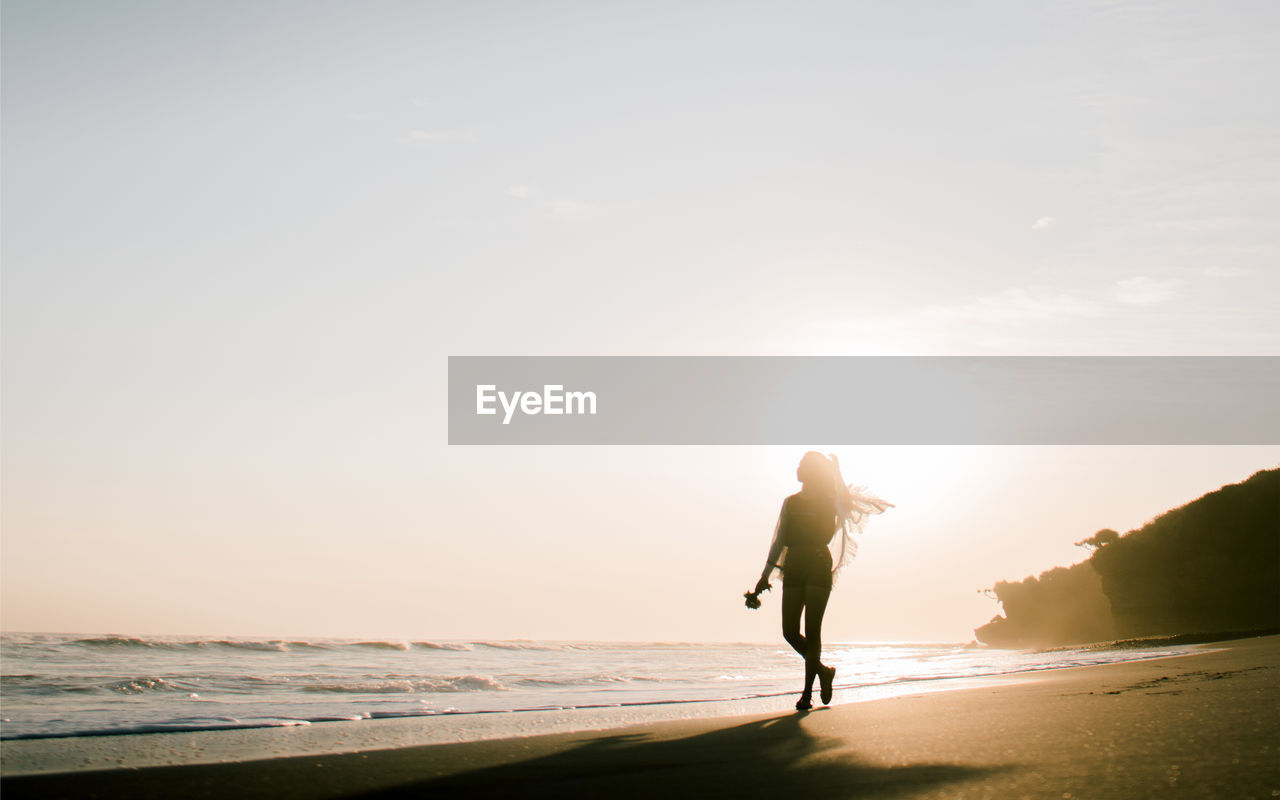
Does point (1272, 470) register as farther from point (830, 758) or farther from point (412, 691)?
point (830, 758)

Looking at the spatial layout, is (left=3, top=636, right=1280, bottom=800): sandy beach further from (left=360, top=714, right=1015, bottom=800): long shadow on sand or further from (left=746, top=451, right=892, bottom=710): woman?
(left=746, top=451, right=892, bottom=710): woman

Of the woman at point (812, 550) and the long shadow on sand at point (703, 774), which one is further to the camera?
the woman at point (812, 550)

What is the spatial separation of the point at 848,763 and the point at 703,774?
0.59 m

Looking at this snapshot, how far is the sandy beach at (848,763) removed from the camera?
2980mm

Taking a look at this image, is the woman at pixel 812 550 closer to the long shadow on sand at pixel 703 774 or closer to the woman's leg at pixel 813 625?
the woman's leg at pixel 813 625

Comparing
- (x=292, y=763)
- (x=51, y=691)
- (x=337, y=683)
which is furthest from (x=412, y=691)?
(x=292, y=763)

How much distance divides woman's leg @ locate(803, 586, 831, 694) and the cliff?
32316 mm

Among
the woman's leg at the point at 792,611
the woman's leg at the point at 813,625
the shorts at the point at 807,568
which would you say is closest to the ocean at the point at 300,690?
the woman's leg at the point at 813,625

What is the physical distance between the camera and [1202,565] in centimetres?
4072

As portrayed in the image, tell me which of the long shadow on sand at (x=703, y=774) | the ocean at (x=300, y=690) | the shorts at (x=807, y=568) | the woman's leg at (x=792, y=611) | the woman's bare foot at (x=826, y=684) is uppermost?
the shorts at (x=807, y=568)

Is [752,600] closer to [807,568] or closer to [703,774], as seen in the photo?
[807,568]

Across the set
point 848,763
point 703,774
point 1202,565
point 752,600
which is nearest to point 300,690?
point 752,600

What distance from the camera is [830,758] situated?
3.92 meters

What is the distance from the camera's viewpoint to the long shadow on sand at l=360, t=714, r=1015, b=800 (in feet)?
10.4
